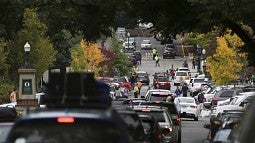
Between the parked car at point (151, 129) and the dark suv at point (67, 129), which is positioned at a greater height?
the dark suv at point (67, 129)

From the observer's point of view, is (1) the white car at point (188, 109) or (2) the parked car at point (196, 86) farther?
(2) the parked car at point (196, 86)

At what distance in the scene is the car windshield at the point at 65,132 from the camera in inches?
385

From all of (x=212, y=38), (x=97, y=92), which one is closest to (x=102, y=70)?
(x=212, y=38)

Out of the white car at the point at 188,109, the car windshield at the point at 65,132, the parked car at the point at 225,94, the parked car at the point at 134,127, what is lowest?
Answer: the white car at the point at 188,109

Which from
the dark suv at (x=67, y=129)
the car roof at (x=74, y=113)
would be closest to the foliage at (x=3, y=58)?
the car roof at (x=74, y=113)

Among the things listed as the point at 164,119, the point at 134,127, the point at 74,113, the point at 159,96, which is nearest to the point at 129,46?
the point at 159,96

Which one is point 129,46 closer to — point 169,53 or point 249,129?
point 169,53

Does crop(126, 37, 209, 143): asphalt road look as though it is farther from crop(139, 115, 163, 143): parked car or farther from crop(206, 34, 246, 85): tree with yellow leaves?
crop(139, 115, 163, 143): parked car

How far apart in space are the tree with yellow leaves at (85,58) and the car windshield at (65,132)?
183 ft

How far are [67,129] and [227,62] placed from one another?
5479cm

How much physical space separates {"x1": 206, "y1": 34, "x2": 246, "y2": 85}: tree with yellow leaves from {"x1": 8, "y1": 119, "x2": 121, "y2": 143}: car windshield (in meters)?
52.8

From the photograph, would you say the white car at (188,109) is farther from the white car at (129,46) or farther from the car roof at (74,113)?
the white car at (129,46)

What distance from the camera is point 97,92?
1330cm

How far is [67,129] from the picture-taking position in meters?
9.87
